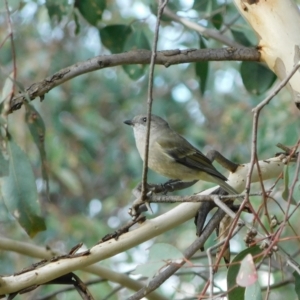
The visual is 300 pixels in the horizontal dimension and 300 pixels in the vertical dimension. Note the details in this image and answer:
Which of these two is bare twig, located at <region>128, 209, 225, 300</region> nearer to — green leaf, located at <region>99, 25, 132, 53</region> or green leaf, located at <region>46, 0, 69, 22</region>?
green leaf, located at <region>99, 25, 132, 53</region>

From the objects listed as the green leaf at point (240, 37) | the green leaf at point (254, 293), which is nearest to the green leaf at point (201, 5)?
the green leaf at point (240, 37)

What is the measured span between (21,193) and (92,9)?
4.95 ft

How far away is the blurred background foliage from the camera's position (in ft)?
18.9

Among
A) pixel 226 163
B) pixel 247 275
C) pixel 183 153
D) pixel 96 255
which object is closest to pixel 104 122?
pixel 183 153

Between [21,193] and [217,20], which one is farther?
[217,20]

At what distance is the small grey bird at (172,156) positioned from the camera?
3.53 meters

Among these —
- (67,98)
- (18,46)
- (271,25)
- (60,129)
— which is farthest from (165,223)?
(18,46)

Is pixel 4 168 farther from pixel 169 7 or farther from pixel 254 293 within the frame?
pixel 169 7

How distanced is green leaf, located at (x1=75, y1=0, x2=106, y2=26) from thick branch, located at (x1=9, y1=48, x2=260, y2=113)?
117cm

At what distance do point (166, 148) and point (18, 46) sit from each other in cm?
471

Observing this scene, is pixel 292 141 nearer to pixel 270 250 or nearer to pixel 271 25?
pixel 271 25

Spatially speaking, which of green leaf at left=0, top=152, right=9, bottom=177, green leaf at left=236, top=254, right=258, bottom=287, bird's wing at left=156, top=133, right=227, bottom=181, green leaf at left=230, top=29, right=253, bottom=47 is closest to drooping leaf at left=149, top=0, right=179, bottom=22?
green leaf at left=230, top=29, right=253, bottom=47

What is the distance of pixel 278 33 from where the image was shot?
2.19 metres

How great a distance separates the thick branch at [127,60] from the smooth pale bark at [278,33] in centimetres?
6
